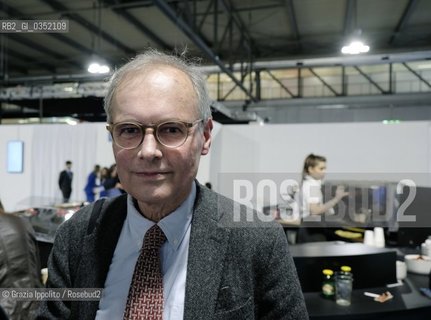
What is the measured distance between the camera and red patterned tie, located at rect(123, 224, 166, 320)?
0.83 m

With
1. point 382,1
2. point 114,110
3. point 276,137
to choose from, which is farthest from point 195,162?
point 276,137

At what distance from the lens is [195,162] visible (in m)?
0.85

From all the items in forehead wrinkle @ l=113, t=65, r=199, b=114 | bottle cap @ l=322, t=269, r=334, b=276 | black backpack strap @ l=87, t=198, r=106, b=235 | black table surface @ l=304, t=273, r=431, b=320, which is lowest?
black table surface @ l=304, t=273, r=431, b=320

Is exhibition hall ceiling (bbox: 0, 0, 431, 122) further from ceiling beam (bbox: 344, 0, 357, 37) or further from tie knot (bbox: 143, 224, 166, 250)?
tie knot (bbox: 143, 224, 166, 250)

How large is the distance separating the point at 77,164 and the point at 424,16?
292 inches

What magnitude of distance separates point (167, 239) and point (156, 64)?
1.41 ft

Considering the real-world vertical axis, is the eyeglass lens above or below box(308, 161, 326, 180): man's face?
above

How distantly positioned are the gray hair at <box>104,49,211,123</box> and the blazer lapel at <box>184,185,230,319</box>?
0.26 meters

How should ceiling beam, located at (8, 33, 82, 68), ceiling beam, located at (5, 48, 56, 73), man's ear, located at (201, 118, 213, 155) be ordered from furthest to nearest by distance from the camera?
1. ceiling beam, located at (5, 48, 56, 73)
2. ceiling beam, located at (8, 33, 82, 68)
3. man's ear, located at (201, 118, 213, 155)

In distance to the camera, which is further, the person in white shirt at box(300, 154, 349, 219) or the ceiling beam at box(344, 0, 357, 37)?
the ceiling beam at box(344, 0, 357, 37)

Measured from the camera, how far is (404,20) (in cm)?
631

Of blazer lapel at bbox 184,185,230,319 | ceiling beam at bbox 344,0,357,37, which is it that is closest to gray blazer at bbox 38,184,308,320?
blazer lapel at bbox 184,185,230,319

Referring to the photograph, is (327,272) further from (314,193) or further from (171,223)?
(314,193)

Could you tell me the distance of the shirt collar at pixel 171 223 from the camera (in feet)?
2.89
